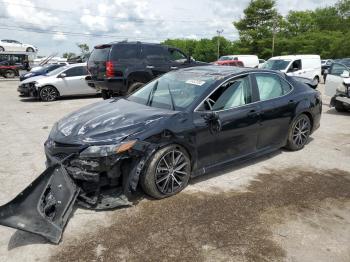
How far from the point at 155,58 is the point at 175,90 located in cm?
646

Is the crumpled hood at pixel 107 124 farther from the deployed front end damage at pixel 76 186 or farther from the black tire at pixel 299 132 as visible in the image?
the black tire at pixel 299 132

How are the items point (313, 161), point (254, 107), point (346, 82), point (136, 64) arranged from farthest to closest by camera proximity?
point (136, 64)
point (346, 82)
point (313, 161)
point (254, 107)

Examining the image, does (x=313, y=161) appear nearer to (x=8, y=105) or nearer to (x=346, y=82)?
(x=346, y=82)

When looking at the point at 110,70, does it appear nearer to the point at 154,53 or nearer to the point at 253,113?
the point at 154,53

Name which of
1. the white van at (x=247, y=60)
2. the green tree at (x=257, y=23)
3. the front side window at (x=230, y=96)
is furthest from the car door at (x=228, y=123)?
the green tree at (x=257, y=23)

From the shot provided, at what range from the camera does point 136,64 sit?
10.8 meters

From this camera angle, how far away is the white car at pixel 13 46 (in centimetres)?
3466

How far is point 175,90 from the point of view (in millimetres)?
Result: 5164

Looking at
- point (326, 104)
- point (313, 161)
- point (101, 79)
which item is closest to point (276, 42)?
point (326, 104)

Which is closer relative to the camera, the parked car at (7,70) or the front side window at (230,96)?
the front side window at (230,96)

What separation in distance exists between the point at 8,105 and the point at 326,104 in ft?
36.8

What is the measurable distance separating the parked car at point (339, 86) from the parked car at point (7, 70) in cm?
2554

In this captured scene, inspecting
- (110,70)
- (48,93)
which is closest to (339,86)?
(110,70)

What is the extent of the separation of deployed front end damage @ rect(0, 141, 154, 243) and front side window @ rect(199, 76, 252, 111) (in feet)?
3.86
